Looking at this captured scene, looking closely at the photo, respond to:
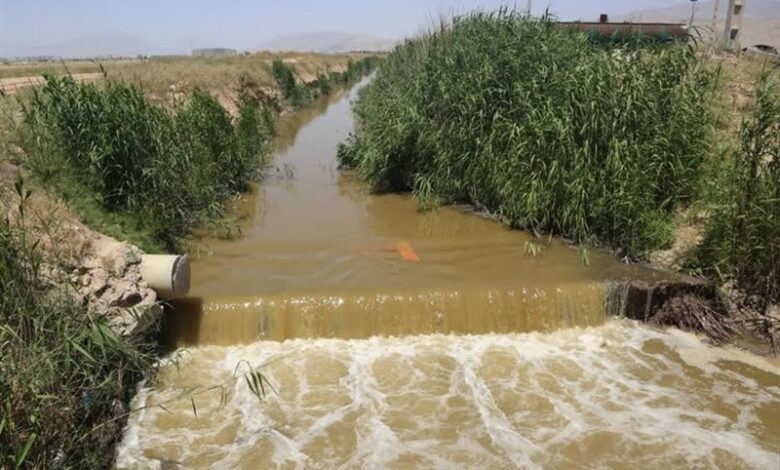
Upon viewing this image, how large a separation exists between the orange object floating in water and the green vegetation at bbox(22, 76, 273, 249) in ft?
8.90

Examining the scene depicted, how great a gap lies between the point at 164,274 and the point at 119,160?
2.39 meters

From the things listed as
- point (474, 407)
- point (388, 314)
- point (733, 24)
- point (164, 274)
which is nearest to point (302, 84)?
point (733, 24)

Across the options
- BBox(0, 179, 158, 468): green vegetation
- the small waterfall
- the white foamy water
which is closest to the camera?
BBox(0, 179, 158, 468): green vegetation

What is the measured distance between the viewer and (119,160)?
7391 millimetres

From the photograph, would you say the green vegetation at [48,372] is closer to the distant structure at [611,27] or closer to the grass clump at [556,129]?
the grass clump at [556,129]

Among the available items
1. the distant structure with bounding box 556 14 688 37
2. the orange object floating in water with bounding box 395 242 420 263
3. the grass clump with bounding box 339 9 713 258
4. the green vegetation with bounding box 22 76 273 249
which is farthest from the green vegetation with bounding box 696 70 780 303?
the green vegetation with bounding box 22 76 273 249

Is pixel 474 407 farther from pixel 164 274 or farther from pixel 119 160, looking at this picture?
pixel 119 160

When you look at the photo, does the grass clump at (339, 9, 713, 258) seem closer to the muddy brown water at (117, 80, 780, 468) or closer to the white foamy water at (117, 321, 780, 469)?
the muddy brown water at (117, 80, 780, 468)

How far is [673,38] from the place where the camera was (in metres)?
8.37

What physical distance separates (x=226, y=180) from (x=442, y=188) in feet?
12.0

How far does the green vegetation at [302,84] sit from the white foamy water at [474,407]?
2084cm

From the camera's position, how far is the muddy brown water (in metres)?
4.76

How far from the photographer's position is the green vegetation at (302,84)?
84.4ft

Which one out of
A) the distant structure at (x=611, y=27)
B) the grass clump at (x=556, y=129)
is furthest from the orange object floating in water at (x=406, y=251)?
the distant structure at (x=611, y=27)
